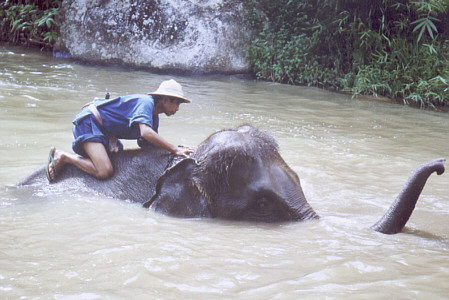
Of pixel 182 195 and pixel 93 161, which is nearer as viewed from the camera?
pixel 182 195

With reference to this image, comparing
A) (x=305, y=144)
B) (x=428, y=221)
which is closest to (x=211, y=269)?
(x=428, y=221)

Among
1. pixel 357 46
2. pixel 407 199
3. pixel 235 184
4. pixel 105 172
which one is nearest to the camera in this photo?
pixel 407 199

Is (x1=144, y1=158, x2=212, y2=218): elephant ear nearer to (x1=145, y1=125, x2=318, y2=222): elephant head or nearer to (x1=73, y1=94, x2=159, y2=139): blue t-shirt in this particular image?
(x1=145, y1=125, x2=318, y2=222): elephant head

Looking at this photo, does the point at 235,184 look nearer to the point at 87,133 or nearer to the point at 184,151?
the point at 184,151

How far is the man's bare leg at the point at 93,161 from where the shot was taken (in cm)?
420

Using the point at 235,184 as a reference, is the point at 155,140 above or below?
above

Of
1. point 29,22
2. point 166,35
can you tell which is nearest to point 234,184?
point 166,35

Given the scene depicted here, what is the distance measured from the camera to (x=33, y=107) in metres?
7.96

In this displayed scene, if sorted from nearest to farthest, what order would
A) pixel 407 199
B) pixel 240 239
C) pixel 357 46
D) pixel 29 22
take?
pixel 407 199, pixel 240 239, pixel 357 46, pixel 29 22

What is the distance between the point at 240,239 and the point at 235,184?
0.47 m

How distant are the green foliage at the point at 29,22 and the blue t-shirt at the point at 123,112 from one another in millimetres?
10720

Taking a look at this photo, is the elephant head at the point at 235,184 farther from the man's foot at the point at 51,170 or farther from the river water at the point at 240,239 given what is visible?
the man's foot at the point at 51,170

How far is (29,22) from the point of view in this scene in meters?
15.6

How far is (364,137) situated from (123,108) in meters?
3.84
